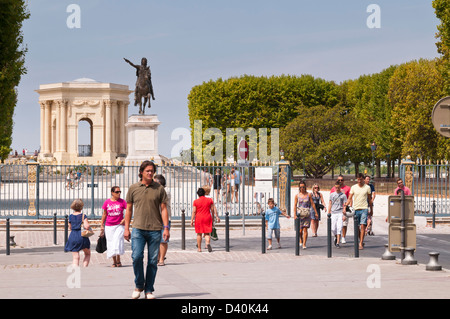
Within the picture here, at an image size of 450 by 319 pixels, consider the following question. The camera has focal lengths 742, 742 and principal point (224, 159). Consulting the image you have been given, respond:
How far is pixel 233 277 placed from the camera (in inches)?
477

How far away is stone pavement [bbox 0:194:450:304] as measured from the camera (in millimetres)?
10250

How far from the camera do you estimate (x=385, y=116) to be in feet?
225

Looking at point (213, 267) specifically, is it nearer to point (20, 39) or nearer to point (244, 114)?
point (20, 39)

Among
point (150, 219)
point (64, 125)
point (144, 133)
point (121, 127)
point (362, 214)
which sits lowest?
point (362, 214)

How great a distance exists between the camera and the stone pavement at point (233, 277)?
10.2m

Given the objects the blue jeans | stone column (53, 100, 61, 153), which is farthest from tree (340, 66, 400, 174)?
the blue jeans

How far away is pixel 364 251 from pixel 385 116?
2103 inches

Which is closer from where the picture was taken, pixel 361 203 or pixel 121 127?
pixel 361 203

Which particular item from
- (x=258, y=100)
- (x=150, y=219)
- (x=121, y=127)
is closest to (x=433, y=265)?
(x=150, y=219)

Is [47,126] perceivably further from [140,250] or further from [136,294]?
[136,294]

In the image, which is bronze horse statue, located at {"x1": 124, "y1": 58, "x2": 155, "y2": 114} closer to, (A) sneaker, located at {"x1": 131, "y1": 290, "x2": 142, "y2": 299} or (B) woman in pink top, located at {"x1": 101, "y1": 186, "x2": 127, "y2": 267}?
(B) woman in pink top, located at {"x1": 101, "y1": 186, "x2": 127, "y2": 267}

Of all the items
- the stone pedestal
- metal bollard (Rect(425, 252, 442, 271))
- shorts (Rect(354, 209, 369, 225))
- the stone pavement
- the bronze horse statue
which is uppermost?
the bronze horse statue

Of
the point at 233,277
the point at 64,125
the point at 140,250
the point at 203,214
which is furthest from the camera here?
the point at 64,125

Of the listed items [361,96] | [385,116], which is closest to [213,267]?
[385,116]
